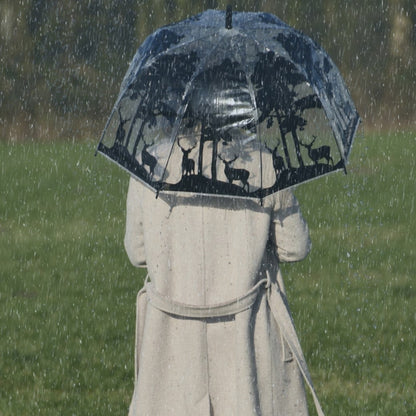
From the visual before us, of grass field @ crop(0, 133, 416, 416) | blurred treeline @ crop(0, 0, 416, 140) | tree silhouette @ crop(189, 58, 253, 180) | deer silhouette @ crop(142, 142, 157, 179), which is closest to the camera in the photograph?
tree silhouette @ crop(189, 58, 253, 180)

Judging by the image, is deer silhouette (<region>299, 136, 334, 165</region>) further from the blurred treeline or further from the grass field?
the blurred treeline

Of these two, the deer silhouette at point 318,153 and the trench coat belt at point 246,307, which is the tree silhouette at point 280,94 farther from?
the trench coat belt at point 246,307

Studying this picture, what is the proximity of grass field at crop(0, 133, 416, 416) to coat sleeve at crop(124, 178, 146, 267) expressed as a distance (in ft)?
8.27

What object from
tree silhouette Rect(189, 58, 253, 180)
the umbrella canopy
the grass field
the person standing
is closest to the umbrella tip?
the umbrella canopy

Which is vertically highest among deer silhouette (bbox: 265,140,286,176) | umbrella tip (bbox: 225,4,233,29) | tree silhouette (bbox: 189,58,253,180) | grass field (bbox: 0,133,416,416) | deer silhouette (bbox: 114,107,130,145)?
umbrella tip (bbox: 225,4,233,29)

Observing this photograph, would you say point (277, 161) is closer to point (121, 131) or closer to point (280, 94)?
point (280, 94)

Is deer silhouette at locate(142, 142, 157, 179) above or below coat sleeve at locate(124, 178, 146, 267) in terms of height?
above

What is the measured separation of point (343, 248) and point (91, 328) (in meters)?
3.73

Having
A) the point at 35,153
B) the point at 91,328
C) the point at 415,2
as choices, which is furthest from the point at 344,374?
the point at 415,2

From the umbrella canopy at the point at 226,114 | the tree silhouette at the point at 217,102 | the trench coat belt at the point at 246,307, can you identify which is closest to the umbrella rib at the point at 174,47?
the umbrella canopy at the point at 226,114

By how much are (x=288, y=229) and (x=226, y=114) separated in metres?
0.55

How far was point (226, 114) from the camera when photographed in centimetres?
345

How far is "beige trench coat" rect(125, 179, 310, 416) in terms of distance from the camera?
3.65m

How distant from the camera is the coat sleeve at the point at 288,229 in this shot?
3.64 meters
